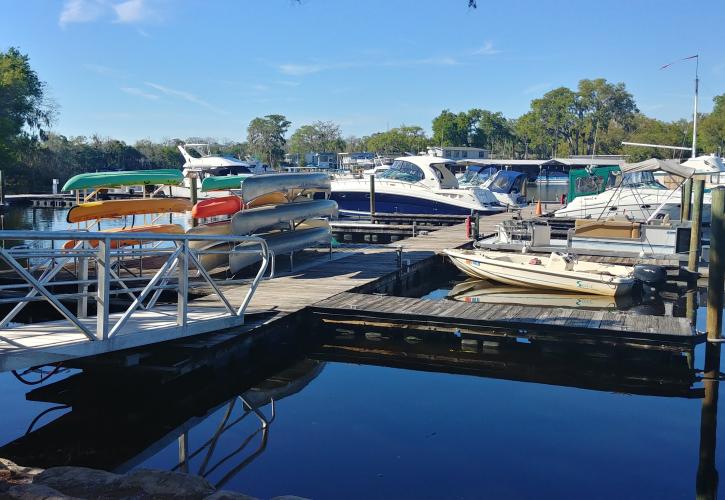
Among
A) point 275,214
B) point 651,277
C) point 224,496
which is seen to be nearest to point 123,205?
point 275,214

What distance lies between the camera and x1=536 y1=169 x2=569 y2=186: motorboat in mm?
47287

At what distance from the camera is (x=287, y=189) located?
1560cm

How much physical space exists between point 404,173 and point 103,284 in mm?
25848

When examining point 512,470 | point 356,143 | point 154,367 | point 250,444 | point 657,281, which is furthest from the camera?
point 356,143

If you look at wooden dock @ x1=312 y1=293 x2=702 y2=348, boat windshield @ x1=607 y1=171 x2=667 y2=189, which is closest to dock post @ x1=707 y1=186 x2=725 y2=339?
wooden dock @ x1=312 y1=293 x2=702 y2=348

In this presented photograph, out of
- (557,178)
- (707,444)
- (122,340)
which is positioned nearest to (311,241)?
(122,340)

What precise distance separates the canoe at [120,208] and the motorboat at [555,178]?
116 feet

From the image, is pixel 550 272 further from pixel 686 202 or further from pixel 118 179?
pixel 118 179

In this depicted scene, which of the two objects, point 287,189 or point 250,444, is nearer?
point 250,444

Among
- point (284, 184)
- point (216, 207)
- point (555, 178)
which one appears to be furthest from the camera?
point (555, 178)

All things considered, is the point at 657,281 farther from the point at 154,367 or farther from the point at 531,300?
the point at 154,367

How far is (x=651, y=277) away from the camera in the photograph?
15266mm

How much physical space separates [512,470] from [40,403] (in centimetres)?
599

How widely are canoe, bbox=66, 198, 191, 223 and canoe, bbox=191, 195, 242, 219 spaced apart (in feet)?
1.77
